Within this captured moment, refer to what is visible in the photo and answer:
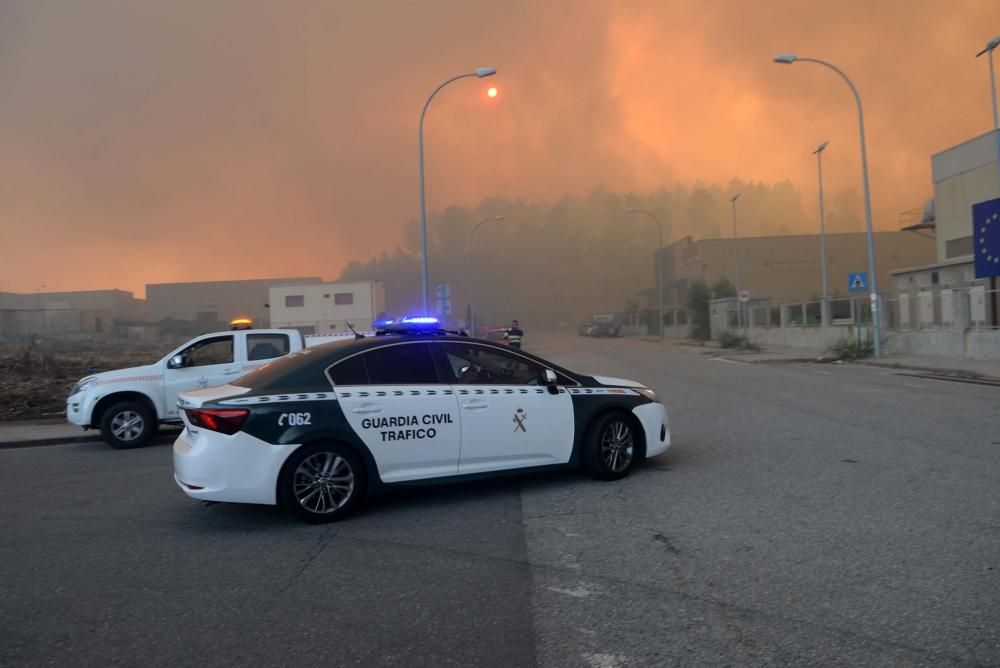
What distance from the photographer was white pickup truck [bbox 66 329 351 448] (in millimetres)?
10891

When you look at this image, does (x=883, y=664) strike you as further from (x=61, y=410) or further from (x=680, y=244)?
(x=680, y=244)

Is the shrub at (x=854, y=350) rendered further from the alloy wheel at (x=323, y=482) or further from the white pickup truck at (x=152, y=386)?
the alloy wheel at (x=323, y=482)

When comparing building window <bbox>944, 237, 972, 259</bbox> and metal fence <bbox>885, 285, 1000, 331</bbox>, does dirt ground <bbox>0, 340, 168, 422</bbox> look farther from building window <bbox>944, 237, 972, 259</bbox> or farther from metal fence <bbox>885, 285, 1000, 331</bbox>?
building window <bbox>944, 237, 972, 259</bbox>

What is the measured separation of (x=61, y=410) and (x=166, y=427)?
3.86 meters

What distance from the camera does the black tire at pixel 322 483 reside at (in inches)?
239

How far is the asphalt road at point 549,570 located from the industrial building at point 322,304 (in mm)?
56612

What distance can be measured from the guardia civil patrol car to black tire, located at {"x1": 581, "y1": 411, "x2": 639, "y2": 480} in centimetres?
1

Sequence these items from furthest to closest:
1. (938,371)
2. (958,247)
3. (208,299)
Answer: (208,299) → (958,247) → (938,371)

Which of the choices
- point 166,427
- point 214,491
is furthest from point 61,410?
point 214,491

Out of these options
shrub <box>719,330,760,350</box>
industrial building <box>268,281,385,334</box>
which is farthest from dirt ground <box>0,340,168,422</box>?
industrial building <box>268,281,385,334</box>

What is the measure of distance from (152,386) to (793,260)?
74.9 metres

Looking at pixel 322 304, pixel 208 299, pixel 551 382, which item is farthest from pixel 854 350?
pixel 208 299

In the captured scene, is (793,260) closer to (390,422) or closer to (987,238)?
(987,238)

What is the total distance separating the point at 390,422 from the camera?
20.9ft
